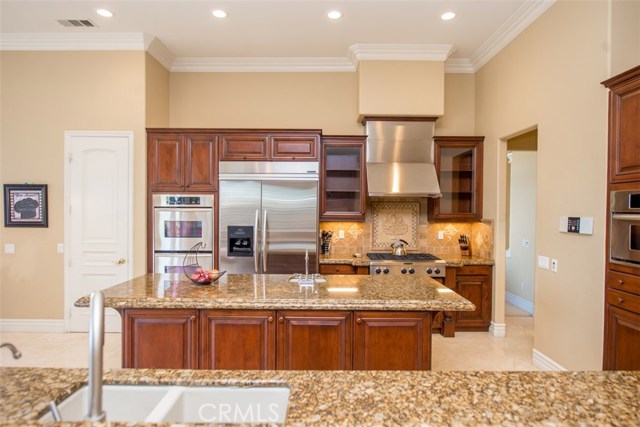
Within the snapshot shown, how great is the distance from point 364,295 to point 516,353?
2.57 m

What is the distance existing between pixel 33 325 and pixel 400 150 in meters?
5.28

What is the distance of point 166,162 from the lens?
14.0 ft

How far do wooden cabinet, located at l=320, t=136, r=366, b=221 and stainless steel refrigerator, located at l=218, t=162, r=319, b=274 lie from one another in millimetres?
437

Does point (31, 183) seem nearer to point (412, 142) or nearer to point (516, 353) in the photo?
point (412, 142)

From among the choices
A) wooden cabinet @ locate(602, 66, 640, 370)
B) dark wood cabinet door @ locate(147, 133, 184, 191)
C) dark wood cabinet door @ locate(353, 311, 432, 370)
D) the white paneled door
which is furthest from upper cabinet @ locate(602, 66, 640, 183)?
the white paneled door

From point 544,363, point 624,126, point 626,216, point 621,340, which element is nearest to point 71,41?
point 624,126

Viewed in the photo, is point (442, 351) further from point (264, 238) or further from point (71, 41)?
point (71, 41)

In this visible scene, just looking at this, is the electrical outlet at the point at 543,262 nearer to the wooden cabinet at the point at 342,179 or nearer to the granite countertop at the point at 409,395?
the wooden cabinet at the point at 342,179

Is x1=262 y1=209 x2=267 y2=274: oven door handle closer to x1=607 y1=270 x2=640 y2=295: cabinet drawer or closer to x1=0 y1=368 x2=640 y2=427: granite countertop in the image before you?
x1=0 y1=368 x2=640 y2=427: granite countertop

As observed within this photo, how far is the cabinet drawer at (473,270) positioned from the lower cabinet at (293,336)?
232 cm

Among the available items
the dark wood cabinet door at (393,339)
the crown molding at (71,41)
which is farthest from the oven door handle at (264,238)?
the crown molding at (71,41)

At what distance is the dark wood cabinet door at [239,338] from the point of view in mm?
2303

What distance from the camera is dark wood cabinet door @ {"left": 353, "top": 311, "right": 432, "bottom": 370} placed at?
2.29 metres

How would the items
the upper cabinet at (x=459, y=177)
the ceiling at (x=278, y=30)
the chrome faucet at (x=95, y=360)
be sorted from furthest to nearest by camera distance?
the upper cabinet at (x=459, y=177) → the ceiling at (x=278, y=30) → the chrome faucet at (x=95, y=360)
